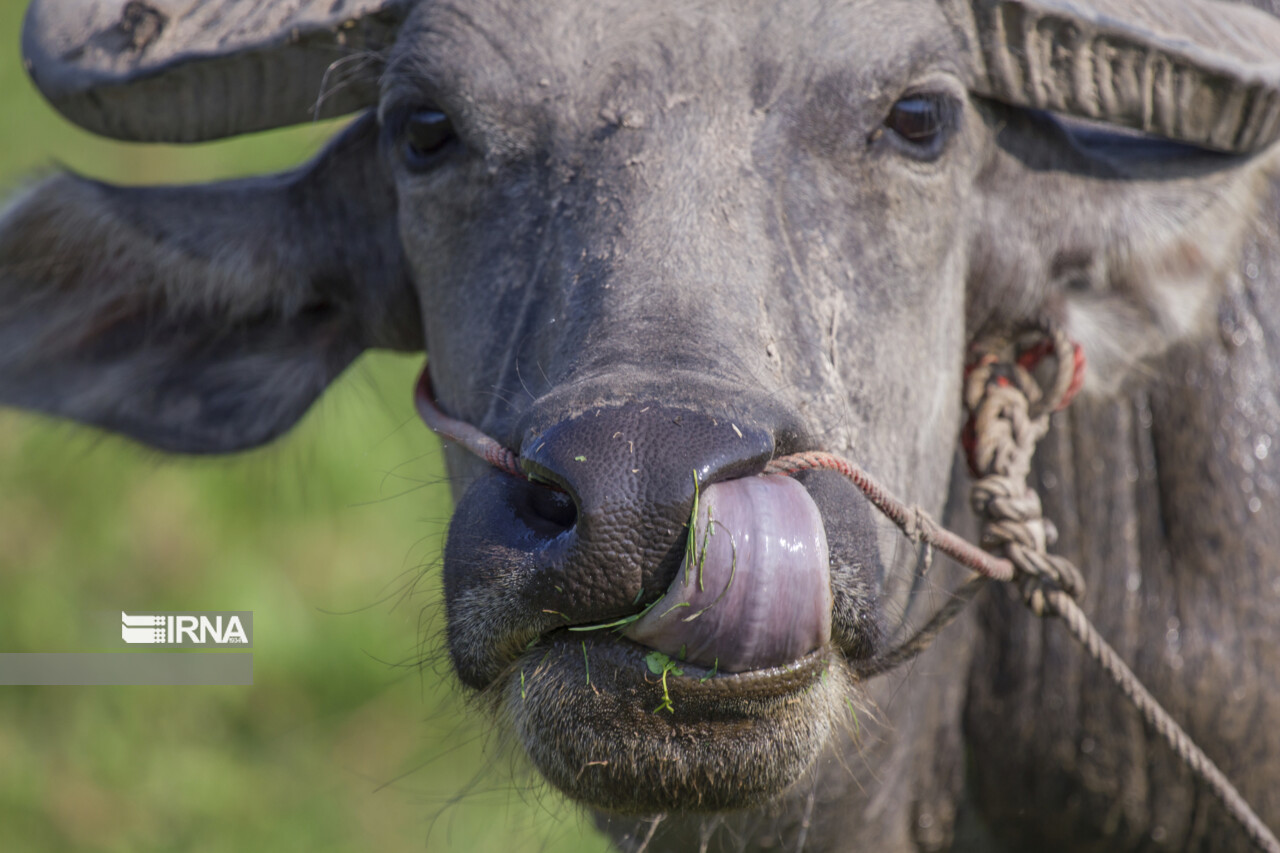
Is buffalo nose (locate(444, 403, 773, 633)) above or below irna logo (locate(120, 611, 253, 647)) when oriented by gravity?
above

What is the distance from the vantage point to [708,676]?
204 cm

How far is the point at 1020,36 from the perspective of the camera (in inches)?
116

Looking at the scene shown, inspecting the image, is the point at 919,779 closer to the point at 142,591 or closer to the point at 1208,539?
the point at 1208,539

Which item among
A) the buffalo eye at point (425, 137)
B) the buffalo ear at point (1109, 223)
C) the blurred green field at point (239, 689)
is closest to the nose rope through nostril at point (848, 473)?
the buffalo eye at point (425, 137)

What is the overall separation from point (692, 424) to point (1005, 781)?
6.92 feet

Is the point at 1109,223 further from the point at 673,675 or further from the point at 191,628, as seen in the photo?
the point at 191,628

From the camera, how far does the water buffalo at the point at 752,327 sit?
2104 millimetres

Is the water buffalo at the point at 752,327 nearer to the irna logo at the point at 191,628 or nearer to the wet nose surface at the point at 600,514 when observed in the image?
the wet nose surface at the point at 600,514

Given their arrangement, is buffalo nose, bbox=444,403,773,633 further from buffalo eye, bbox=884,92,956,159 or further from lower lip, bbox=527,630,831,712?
buffalo eye, bbox=884,92,956,159

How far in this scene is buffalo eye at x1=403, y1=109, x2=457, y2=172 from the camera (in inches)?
115

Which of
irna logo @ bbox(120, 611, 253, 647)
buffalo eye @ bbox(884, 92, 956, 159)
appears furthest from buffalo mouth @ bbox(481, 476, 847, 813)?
irna logo @ bbox(120, 611, 253, 647)

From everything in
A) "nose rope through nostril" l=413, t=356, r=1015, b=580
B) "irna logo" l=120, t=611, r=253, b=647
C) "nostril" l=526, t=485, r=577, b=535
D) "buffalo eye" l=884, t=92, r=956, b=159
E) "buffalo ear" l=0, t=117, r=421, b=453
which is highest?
"buffalo eye" l=884, t=92, r=956, b=159

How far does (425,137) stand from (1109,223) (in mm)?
1645

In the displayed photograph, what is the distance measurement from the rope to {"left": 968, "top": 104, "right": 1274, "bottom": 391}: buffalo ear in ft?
0.46
